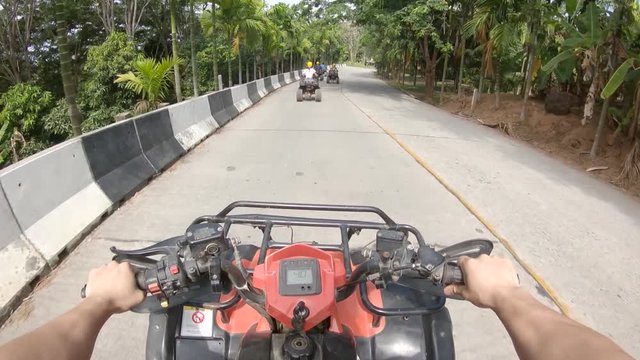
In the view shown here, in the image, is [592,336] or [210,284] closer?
[592,336]

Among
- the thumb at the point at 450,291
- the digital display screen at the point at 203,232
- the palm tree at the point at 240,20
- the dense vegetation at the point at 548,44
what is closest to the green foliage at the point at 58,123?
the palm tree at the point at 240,20

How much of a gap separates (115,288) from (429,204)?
480 centimetres

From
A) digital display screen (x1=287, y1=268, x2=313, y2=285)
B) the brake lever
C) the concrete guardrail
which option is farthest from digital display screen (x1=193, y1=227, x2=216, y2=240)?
the concrete guardrail

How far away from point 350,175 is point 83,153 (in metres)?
3.95

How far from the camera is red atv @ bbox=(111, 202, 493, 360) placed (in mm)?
1448

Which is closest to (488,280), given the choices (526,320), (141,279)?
(526,320)

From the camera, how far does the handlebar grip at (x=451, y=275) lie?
1.62 meters

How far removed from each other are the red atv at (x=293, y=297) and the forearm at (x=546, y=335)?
0.77ft

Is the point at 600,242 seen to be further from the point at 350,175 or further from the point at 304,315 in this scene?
the point at 304,315

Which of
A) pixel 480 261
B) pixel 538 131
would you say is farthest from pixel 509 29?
pixel 480 261

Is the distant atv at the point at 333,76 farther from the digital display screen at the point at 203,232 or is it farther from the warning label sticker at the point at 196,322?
the digital display screen at the point at 203,232

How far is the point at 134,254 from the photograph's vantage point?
5.54ft

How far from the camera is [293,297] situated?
141 cm

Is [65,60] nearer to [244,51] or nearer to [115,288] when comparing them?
[115,288]
